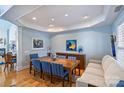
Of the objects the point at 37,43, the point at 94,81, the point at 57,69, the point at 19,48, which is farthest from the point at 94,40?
the point at 19,48

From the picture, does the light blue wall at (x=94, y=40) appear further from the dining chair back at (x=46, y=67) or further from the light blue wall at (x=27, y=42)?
the dining chair back at (x=46, y=67)

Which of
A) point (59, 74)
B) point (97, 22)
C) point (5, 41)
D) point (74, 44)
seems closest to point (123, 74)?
point (59, 74)

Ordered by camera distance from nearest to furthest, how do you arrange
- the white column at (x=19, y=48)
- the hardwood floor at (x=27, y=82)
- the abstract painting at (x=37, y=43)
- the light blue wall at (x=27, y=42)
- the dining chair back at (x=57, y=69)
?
the dining chair back at (x=57, y=69), the hardwood floor at (x=27, y=82), the white column at (x=19, y=48), the light blue wall at (x=27, y=42), the abstract painting at (x=37, y=43)

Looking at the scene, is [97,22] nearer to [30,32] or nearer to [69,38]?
[69,38]

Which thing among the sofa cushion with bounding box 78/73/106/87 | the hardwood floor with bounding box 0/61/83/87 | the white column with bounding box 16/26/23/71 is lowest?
the hardwood floor with bounding box 0/61/83/87

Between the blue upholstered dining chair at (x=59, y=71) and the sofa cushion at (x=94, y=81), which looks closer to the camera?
the sofa cushion at (x=94, y=81)

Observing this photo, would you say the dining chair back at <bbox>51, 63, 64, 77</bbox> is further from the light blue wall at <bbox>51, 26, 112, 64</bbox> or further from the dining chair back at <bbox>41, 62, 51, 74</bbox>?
the light blue wall at <bbox>51, 26, 112, 64</bbox>

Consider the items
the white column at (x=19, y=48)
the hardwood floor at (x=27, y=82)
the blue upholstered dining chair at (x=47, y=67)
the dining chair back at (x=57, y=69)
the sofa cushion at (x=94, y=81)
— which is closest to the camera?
the sofa cushion at (x=94, y=81)

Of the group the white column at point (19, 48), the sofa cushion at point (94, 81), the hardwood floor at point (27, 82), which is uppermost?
the white column at point (19, 48)

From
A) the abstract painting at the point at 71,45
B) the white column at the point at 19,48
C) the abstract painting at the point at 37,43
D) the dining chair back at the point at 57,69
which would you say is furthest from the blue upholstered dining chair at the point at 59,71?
the abstract painting at the point at 37,43

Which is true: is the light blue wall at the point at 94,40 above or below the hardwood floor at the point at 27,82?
above

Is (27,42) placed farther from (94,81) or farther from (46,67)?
(94,81)

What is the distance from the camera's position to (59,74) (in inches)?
99.3

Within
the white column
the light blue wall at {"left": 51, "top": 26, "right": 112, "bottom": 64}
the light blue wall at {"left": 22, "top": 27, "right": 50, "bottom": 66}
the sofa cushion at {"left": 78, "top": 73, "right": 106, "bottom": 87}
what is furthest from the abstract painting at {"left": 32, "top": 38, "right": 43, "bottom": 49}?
the sofa cushion at {"left": 78, "top": 73, "right": 106, "bottom": 87}
